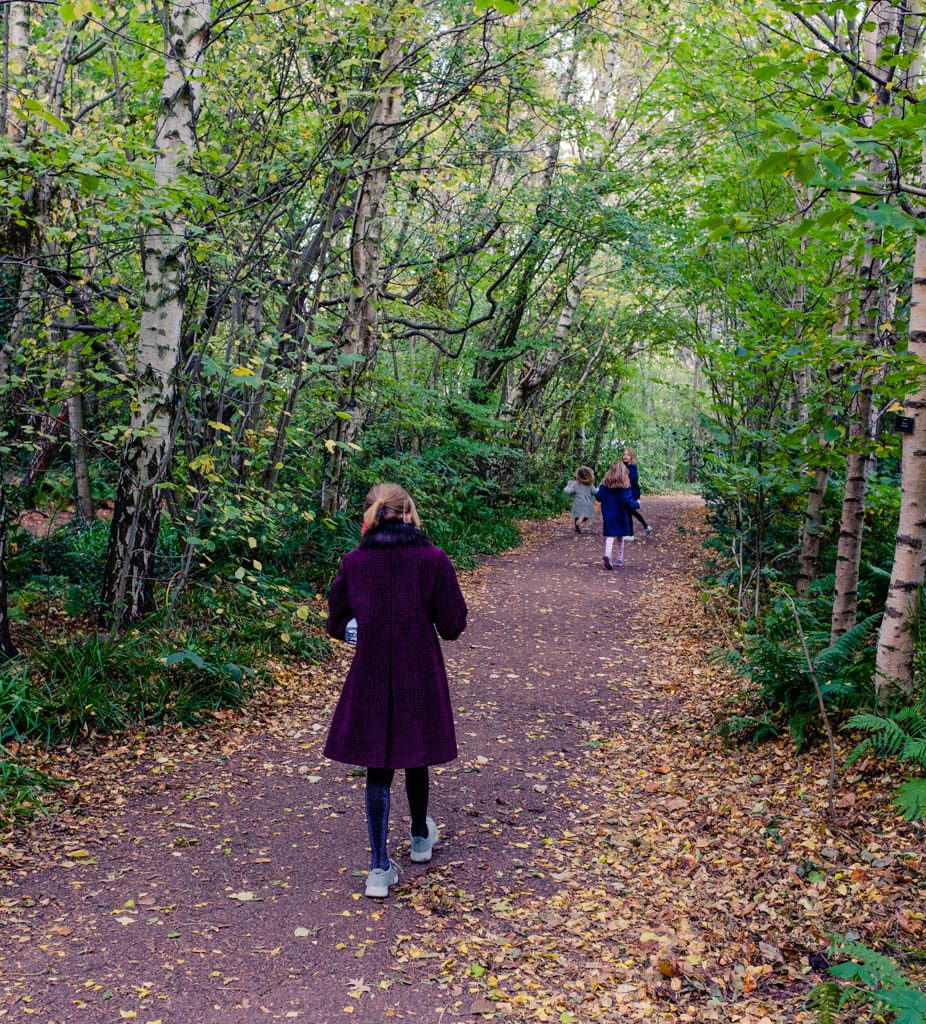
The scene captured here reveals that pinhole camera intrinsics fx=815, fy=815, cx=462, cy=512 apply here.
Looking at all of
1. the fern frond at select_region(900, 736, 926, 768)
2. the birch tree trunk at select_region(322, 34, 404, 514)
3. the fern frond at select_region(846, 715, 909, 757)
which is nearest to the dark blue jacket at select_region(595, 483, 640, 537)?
the birch tree trunk at select_region(322, 34, 404, 514)

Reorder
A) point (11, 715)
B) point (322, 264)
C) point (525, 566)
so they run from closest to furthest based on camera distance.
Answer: point (11, 715), point (322, 264), point (525, 566)

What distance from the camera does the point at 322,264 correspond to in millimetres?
8812

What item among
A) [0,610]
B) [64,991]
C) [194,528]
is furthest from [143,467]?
[64,991]

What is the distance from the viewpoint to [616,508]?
1366cm

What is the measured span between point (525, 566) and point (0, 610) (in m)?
9.02

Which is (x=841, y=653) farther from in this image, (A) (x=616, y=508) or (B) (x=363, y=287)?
(A) (x=616, y=508)

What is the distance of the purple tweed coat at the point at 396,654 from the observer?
13.1 ft

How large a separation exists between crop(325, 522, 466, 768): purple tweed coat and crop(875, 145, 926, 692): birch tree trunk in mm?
2813

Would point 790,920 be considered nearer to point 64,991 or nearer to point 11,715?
point 64,991

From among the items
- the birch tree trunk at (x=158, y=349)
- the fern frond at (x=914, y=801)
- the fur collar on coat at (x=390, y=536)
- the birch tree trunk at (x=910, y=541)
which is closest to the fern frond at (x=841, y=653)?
the birch tree trunk at (x=910, y=541)

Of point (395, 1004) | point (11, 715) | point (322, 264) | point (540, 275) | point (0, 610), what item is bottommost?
point (395, 1004)

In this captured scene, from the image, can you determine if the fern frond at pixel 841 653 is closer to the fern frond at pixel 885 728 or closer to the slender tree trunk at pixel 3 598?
the fern frond at pixel 885 728

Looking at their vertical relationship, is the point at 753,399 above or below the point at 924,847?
above

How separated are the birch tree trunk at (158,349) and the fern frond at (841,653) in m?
5.42
